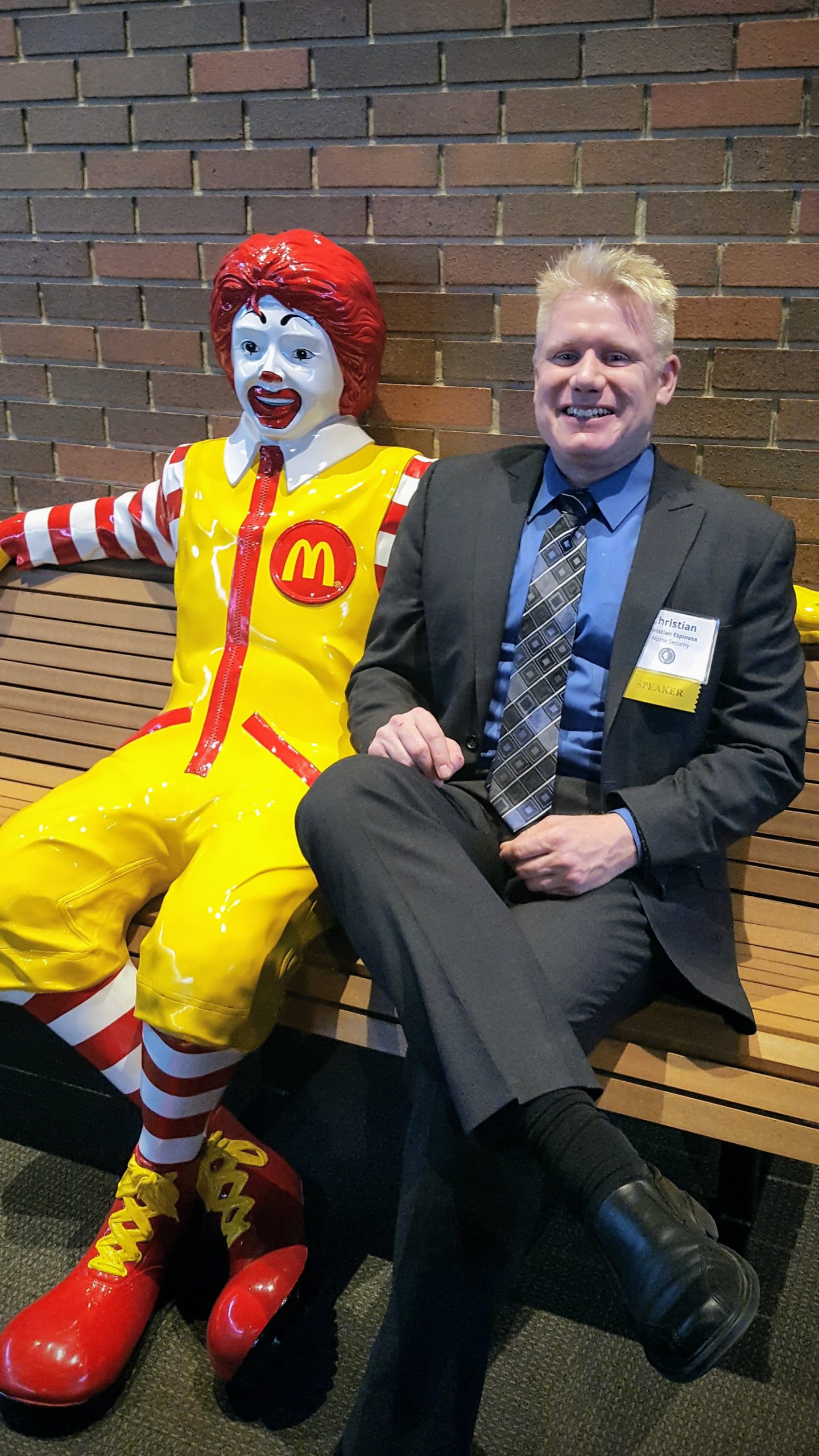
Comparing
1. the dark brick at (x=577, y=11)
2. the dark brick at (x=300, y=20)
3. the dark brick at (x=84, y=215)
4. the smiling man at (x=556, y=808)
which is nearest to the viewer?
the smiling man at (x=556, y=808)

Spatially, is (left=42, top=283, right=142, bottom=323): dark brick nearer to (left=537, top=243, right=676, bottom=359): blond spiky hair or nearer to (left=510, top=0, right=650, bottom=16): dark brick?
(left=510, top=0, right=650, bottom=16): dark brick

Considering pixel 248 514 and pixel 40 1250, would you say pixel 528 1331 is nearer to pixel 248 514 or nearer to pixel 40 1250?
pixel 40 1250

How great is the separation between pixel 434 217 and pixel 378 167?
0.57ft

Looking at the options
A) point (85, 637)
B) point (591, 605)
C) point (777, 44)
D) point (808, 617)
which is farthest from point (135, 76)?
point (808, 617)

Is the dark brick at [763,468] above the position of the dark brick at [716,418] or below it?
below

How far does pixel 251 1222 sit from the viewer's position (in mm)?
1901

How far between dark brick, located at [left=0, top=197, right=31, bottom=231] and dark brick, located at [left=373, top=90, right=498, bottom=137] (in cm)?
Answer: 100

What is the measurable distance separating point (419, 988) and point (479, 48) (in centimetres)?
206

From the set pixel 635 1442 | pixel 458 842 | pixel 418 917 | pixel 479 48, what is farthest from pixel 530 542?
pixel 635 1442

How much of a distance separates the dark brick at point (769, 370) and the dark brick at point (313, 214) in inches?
35.0

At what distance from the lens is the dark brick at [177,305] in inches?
111

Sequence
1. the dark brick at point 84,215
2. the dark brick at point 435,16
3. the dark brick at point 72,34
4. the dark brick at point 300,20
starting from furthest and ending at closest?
the dark brick at point 84,215 → the dark brick at point 72,34 → the dark brick at point 300,20 → the dark brick at point 435,16

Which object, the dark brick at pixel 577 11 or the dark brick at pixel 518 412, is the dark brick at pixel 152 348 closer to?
the dark brick at pixel 518 412

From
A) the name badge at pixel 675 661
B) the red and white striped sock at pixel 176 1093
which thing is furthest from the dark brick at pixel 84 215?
the red and white striped sock at pixel 176 1093
